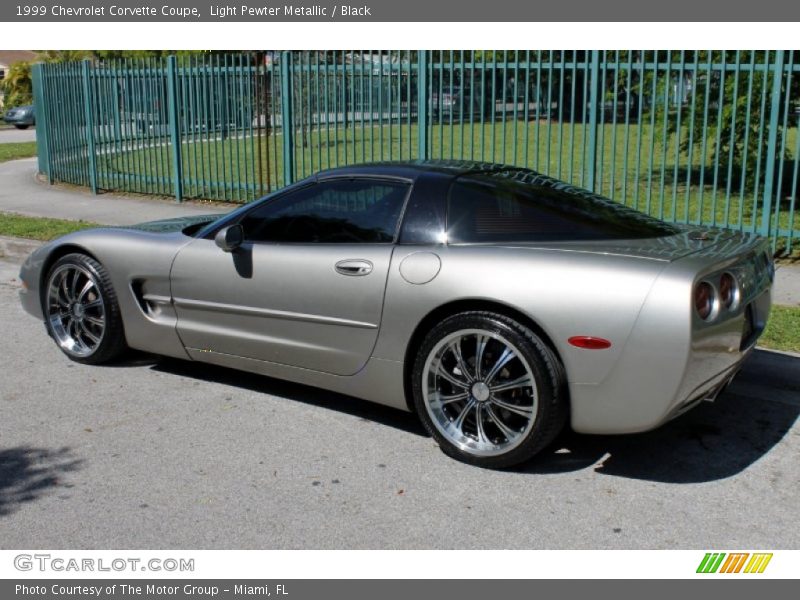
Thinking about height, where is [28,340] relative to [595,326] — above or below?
below

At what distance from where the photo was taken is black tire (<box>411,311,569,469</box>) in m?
4.29

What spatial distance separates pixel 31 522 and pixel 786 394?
4204 mm

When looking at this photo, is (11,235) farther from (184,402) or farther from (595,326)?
(595,326)

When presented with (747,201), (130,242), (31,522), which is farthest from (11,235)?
(747,201)

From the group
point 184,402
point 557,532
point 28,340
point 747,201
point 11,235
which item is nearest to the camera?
point 557,532

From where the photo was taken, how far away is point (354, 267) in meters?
4.89

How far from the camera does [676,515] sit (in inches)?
160

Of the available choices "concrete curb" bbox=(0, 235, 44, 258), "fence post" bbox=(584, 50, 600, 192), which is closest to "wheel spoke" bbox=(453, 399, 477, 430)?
"fence post" bbox=(584, 50, 600, 192)

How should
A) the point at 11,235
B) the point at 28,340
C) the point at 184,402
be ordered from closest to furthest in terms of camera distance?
1. the point at 184,402
2. the point at 28,340
3. the point at 11,235

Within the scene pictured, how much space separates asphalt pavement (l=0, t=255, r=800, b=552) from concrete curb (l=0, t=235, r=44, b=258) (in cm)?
473

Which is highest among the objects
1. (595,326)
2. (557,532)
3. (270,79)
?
(270,79)

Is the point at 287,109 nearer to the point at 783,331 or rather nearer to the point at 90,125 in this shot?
the point at 90,125

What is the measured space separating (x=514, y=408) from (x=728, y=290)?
114 centimetres

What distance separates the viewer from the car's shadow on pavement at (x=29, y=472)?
4.25 meters
